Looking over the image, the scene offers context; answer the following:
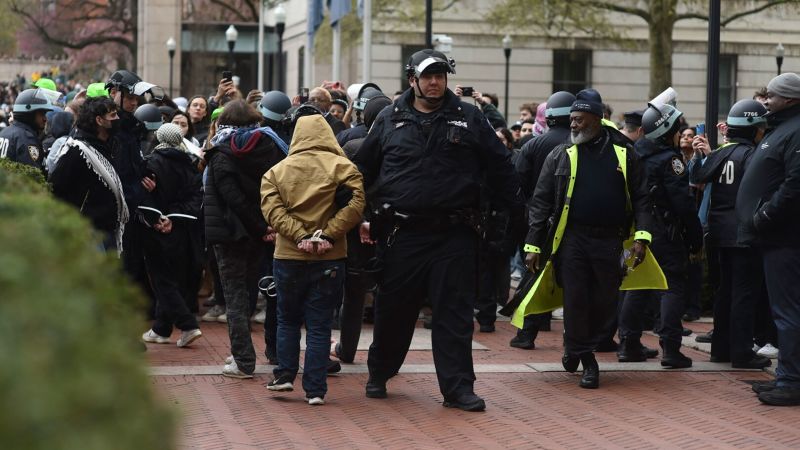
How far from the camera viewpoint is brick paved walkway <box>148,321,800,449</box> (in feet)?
24.2

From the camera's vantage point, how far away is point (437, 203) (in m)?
8.13

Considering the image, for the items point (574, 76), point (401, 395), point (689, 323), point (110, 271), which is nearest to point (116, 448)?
point (110, 271)

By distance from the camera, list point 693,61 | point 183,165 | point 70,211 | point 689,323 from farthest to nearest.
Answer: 1. point 693,61
2. point 689,323
3. point 183,165
4. point 70,211

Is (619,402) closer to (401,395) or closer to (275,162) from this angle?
(401,395)

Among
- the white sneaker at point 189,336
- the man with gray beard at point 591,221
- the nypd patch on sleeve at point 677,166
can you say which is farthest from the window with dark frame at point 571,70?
the man with gray beard at point 591,221

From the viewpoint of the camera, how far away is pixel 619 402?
8.68m

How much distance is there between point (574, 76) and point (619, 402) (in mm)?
34534

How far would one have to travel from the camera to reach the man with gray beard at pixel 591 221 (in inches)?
358

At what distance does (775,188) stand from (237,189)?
365 centimetres

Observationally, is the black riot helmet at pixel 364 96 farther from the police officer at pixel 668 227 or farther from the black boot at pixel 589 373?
the black boot at pixel 589 373

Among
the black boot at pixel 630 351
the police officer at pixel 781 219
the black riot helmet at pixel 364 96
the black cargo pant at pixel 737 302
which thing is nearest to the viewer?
the police officer at pixel 781 219

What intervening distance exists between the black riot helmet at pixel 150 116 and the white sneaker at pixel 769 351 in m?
5.73

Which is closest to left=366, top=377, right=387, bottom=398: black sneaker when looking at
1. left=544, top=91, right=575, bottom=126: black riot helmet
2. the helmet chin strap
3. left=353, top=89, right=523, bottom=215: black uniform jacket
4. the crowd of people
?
the crowd of people

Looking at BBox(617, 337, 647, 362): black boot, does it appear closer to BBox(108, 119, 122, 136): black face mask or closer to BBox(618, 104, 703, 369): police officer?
BBox(618, 104, 703, 369): police officer
